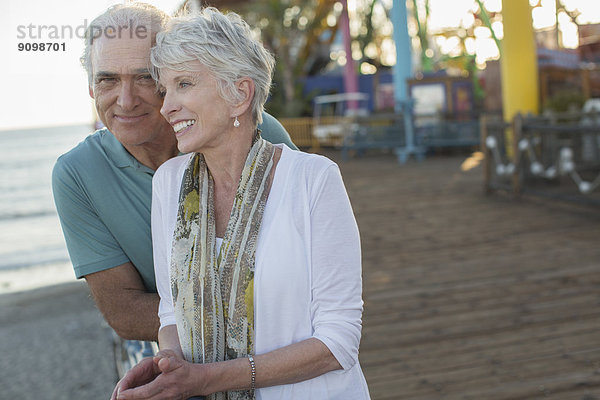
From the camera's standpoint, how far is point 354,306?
67.2 inches

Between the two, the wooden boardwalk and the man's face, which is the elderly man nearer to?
the man's face

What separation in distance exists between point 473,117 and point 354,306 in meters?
15.1

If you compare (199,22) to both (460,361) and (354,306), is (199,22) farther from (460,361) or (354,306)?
(460,361)

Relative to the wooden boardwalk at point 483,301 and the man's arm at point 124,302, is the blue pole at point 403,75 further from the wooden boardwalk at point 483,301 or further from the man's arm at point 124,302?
the man's arm at point 124,302

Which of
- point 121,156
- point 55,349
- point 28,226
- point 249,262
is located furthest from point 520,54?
point 28,226

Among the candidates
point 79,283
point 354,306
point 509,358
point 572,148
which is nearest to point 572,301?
point 509,358

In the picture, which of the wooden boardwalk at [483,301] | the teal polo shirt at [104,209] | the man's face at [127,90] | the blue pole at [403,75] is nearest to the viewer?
the man's face at [127,90]

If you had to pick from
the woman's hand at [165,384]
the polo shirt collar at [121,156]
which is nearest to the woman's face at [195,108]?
the polo shirt collar at [121,156]

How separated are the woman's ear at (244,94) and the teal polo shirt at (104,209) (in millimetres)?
524

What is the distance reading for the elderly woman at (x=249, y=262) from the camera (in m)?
1.67

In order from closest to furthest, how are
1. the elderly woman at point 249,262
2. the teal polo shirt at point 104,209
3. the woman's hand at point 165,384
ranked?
the woman's hand at point 165,384, the elderly woman at point 249,262, the teal polo shirt at point 104,209

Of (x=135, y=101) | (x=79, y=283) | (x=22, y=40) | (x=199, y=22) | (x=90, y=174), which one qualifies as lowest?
(x=79, y=283)

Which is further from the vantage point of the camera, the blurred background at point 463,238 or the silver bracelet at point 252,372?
the blurred background at point 463,238

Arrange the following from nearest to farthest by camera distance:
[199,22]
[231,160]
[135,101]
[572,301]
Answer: [199,22]
[231,160]
[135,101]
[572,301]
